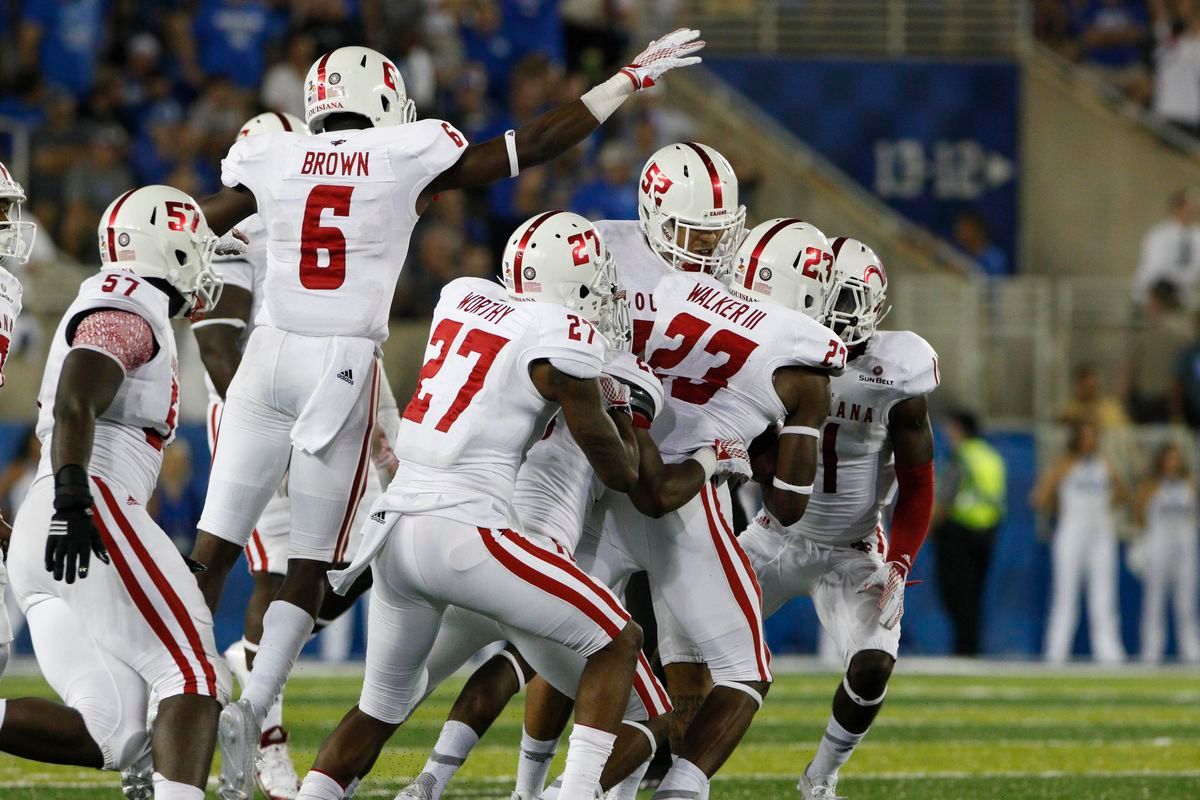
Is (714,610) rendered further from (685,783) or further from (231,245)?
(231,245)

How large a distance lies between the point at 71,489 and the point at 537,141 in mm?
2121

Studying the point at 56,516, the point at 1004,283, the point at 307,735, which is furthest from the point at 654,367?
the point at 1004,283

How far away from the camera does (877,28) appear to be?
17.8 metres

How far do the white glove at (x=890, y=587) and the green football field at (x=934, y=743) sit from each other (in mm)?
908

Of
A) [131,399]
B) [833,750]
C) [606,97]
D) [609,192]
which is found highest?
[606,97]

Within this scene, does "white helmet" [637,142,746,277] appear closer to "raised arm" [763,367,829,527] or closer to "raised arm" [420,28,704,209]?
"raised arm" [420,28,704,209]

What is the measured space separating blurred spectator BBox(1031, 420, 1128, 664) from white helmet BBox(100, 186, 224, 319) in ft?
33.1

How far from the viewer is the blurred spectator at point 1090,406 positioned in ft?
47.1

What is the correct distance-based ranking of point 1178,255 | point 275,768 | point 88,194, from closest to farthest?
point 275,768
point 88,194
point 1178,255

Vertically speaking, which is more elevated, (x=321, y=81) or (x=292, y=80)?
(x=321, y=81)

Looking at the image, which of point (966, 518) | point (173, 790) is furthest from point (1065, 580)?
point (173, 790)

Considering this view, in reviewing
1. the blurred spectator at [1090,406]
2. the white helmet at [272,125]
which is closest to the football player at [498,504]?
the white helmet at [272,125]

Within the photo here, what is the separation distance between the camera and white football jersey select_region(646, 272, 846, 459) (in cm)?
560

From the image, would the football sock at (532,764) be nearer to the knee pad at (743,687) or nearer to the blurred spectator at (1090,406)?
the knee pad at (743,687)
